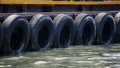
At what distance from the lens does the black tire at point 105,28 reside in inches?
547

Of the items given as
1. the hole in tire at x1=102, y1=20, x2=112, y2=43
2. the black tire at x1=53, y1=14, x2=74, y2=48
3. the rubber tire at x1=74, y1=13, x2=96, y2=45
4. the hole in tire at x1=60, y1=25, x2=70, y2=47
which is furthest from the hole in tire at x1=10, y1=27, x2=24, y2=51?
the hole in tire at x1=102, y1=20, x2=112, y2=43

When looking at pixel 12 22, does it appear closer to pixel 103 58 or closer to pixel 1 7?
pixel 1 7

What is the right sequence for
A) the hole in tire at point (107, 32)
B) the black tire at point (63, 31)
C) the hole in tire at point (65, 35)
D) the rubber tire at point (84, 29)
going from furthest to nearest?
the hole in tire at point (107, 32)
the rubber tire at point (84, 29)
the hole in tire at point (65, 35)
the black tire at point (63, 31)

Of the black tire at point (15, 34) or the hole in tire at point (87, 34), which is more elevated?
the black tire at point (15, 34)

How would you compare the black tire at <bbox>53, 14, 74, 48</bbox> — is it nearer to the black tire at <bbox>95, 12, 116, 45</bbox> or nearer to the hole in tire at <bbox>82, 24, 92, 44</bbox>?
the hole in tire at <bbox>82, 24, 92, 44</bbox>

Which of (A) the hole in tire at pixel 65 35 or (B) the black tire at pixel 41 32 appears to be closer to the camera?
(B) the black tire at pixel 41 32

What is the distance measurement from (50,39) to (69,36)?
1.06 metres

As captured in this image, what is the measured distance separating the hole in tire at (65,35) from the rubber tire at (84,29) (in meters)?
0.34

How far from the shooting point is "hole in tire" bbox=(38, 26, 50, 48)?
1205cm

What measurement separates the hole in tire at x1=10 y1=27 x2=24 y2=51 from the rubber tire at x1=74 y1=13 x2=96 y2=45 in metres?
2.52

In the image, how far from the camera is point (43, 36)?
40.4ft

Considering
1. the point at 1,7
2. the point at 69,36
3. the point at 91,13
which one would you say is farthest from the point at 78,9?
the point at 1,7

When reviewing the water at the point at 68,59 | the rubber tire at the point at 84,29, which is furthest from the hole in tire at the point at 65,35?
the water at the point at 68,59

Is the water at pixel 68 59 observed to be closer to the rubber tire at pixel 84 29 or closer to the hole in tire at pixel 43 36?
the hole in tire at pixel 43 36
